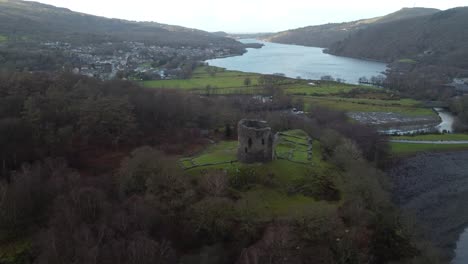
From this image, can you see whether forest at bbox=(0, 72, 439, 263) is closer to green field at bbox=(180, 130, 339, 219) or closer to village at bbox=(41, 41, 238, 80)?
green field at bbox=(180, 130, 339, 219)

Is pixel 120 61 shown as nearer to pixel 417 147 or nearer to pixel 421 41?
pixel 417 147

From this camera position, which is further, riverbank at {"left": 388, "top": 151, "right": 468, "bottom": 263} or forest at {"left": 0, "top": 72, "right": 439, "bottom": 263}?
riverbank at {"left": 388, "top": 151, "right": 468, "bottom": 263}

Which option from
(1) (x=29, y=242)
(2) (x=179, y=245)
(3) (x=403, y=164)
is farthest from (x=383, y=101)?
(1) (x=29, y=242)

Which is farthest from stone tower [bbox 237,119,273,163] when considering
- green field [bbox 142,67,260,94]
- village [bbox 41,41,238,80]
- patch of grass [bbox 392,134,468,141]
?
A: village [bbox 41,41,238,80]

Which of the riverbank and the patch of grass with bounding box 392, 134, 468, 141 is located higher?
the patch of grass with bounding box 392, 134, 468, 141

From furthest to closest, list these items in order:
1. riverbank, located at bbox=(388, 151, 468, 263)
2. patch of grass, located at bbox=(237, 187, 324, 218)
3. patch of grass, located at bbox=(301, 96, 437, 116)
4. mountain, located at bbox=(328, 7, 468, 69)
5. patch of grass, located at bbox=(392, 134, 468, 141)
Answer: mountain, located at bbox=(328, 7, 468, 69) < patch of grass, located at bbox=(301, 96, 437, 116) < patch of grass, located at bbox=(392, 134, 468, 141) < riverbank, located at bbox=(388, 151, 468, 263) < patch of grass, located at bbox=(237, 187, 324, 218)

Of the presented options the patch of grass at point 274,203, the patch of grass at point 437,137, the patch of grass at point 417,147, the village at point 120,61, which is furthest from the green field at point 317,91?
the patch of grass at point 274,203
